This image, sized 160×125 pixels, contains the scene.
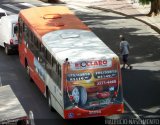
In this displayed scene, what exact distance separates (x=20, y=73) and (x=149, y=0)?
1414 cm

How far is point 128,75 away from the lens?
23609 millimetres

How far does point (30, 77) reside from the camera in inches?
921

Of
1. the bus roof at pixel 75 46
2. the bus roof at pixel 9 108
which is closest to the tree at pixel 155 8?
the bus roof at pixel 75 46

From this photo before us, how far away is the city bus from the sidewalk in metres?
15.2

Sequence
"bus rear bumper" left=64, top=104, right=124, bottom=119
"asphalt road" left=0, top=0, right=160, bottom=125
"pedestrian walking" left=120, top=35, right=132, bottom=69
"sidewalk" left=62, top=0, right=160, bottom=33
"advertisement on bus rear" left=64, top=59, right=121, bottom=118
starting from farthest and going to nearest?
"sidewalk" left=62, top=0, right=160, bottom=33 < "pedestrian walking" left=120, top=35, right=132, bottom=69 < "asphalt road" left=0, top=0, right=160, bottom=125 < "bus rear bumper" left=64, top=104, right=124, bottom=119 < "advertisement on bus rear" left=64, top=59, right=121, bottom=118

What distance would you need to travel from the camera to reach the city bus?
16766mm

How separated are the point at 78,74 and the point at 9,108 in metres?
3.23

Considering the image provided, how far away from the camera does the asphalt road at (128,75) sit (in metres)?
19.1

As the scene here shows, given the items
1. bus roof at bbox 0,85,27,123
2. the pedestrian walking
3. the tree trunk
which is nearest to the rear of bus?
bus roof at bbox 0,85,27,123

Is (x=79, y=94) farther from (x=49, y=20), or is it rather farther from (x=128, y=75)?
(x=128, y=75)

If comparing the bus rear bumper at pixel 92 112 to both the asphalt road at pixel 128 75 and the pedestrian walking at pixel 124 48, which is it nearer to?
the asphalt road at pixel 128 75

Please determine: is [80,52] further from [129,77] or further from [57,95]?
[129,77]

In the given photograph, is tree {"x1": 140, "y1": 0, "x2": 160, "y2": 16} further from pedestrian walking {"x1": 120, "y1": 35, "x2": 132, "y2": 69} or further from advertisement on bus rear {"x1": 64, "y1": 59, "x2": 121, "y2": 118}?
advertisement on bus rear {"x1": 64, "y1": 59, "x2": 121, "y2": 118}

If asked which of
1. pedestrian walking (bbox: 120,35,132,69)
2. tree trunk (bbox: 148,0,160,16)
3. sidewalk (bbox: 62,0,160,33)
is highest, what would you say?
pedestrian walking (bbox: 120,35,132,69)
